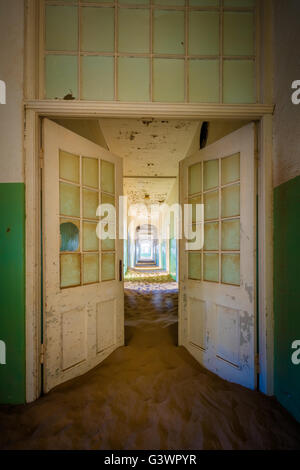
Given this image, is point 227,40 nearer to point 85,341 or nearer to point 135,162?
point 85,341

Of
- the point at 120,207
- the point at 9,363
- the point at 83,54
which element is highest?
the point at 83,54

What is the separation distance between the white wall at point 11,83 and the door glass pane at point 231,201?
1.75 metres

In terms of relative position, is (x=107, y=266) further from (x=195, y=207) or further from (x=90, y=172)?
(x=195, y=207)

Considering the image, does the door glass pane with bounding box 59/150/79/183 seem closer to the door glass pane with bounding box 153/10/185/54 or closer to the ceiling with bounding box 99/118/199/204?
the ceiling with bounding box 99/118/199/204

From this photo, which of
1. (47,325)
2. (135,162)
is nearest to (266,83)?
(47,325)

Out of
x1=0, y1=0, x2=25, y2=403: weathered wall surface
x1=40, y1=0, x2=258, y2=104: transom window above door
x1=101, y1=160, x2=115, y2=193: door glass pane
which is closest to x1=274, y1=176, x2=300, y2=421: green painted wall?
x1=40, y1=0, x2=258, y2=104: transom window above door

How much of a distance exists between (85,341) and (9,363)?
23.2 inches

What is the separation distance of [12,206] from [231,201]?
72.9 inches

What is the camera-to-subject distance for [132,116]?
1.72 m

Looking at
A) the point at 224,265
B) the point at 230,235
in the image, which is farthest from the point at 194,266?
the point at 230,235

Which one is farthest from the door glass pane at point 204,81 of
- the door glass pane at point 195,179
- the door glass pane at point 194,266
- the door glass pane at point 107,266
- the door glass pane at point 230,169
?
the door glass pane at point 107,266

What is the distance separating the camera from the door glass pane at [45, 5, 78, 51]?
1.68m

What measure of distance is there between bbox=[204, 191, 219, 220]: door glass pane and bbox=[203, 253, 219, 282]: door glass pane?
388mm

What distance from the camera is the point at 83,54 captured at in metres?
1.68
